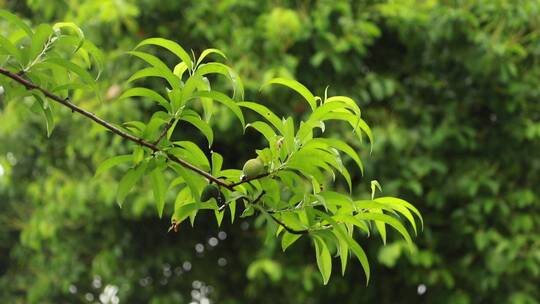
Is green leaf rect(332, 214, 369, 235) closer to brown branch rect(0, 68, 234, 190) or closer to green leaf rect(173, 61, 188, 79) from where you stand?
brown branch rect(0, 68, 234, 190)

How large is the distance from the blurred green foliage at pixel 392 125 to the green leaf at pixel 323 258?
2103 millimetres

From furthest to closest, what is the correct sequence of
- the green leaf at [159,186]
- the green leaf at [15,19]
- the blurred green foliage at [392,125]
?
the blurred green foliage at [392,125], the green leaf at [159,186], the green leaf at [15,19]

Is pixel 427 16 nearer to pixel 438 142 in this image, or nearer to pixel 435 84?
pixel 435 84

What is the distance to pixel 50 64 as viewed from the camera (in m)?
0.93

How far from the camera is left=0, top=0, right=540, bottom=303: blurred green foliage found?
126 inches

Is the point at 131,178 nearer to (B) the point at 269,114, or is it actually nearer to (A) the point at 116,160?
(A) the point at 116,160

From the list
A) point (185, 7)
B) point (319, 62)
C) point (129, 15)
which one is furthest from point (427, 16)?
point (129, 15)

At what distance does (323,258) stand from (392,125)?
230 centimetres

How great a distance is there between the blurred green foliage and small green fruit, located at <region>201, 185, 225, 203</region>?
2133mm

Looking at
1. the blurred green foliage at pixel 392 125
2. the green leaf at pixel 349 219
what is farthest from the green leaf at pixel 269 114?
the blurred green foliage at pixel 392 125

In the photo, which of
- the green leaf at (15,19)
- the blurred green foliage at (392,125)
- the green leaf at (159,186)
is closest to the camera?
the green leaf at (15,19)

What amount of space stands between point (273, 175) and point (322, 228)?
0.30 feet

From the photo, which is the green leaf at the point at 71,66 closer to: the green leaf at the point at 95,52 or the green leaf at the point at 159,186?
the green leaf at the point at 95,52

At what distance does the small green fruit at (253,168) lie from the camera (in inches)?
36.1
